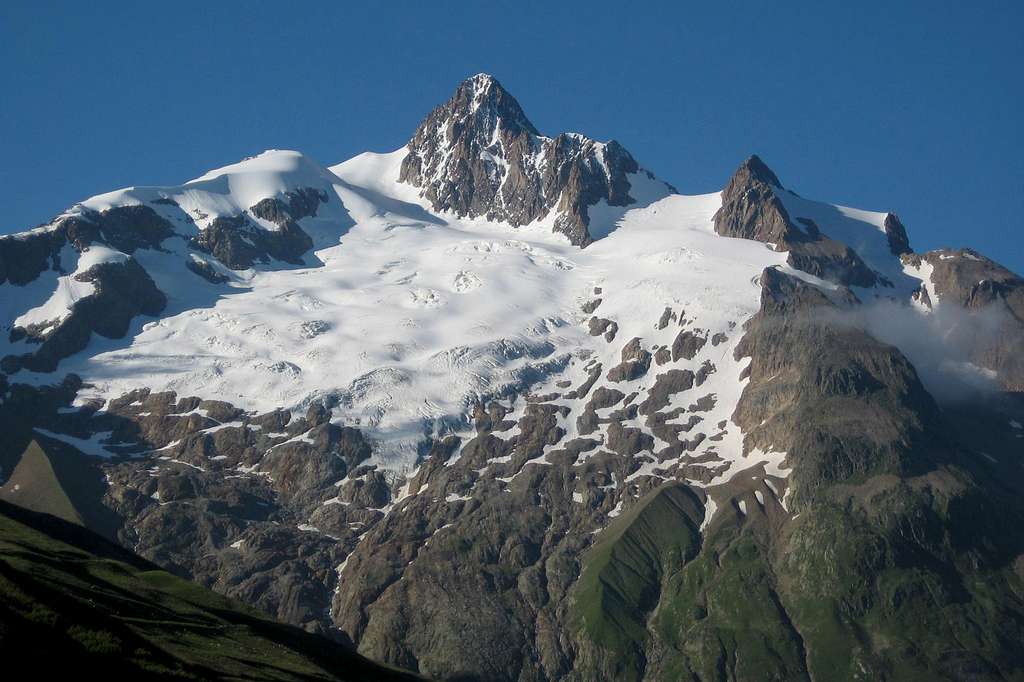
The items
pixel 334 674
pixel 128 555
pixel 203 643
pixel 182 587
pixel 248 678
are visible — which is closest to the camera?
pixel 248 678

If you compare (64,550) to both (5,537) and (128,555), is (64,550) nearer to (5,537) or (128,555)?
(5,537)

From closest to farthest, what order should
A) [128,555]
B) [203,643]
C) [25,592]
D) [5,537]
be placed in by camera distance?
[25,592], [203,643], [5,537], [128,555]

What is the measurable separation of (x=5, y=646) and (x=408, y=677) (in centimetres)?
7560

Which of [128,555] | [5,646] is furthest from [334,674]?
[128,555]

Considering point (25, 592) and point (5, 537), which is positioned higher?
point (5, 537)

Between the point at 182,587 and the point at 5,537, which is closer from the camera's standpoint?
the point at 5,537

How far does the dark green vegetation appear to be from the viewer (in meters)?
78.8

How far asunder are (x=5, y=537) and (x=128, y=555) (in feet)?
146

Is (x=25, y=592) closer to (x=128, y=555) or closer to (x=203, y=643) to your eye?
(x=203, y=643)

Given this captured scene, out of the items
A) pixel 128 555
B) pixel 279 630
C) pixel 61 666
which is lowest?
pixel 61 666

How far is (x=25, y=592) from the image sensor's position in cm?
8606

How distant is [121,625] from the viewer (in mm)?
95312

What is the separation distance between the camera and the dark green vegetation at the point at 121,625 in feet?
259

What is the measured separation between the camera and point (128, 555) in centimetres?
18050
